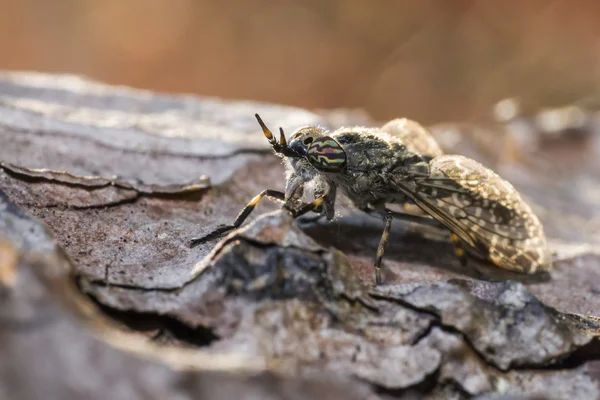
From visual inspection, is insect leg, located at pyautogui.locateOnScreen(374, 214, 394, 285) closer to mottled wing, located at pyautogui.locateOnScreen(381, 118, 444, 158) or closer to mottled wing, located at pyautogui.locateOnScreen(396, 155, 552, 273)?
mottled wing, located at pyautogui.locateOnScreen(396, 155, 552, 273)

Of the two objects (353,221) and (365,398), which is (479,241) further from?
(365,398)

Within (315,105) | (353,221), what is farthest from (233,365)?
(315,105)

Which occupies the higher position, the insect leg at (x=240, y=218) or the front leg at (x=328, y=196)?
the front leg at (x=328, y=196)

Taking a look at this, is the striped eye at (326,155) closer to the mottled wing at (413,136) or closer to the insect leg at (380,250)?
the insect leg at (380,250)

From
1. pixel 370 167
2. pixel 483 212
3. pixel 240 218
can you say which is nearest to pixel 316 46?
pixel 370 167

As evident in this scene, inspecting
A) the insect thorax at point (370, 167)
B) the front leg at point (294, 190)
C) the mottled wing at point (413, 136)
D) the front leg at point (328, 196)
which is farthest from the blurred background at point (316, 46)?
the front leg at point (294, 190)

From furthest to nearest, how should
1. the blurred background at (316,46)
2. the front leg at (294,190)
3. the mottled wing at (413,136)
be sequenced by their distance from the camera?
the blurred background at (316,46) → the mottled wing at (413,136) → the front leg at (294,190)
